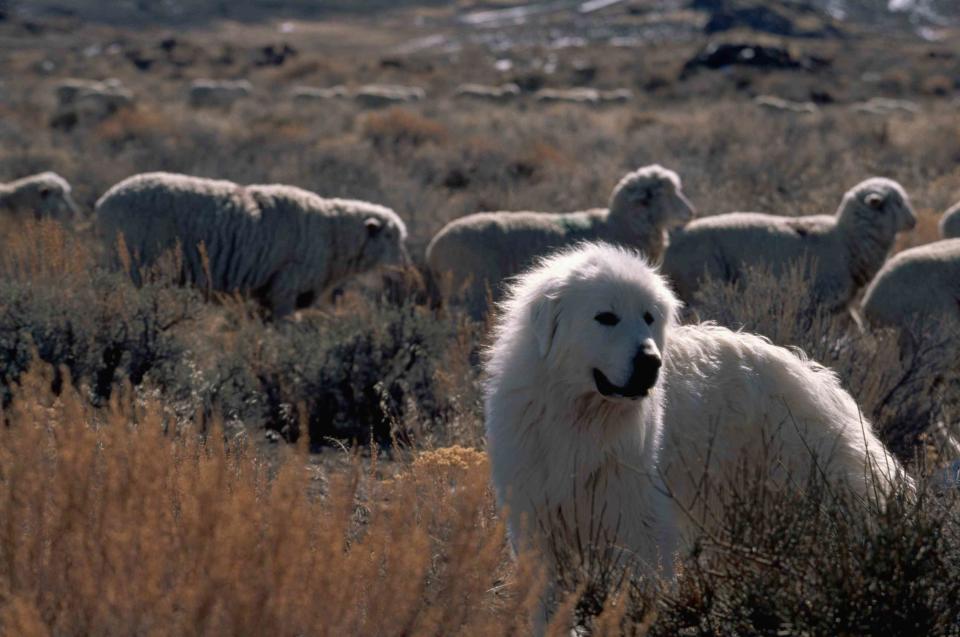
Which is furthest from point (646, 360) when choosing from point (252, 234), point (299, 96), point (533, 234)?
point (299, 96)

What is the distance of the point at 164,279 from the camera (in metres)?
7.88

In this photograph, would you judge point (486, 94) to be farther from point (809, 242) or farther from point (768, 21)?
point (768, 21)

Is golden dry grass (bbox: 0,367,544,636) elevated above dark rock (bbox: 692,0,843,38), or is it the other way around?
golden dry grass (bbox: 0,367,544,636)

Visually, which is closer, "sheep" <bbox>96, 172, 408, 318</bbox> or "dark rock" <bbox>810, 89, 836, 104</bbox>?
"sheep" <bbox>96, 172, 408, 318</bbox>

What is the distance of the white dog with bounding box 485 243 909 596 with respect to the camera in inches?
164

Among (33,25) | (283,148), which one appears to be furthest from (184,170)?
(33,25)

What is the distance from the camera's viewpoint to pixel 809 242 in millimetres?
10562

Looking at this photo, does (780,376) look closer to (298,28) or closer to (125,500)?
(125,500)

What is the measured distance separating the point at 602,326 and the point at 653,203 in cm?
716

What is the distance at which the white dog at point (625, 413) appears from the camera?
4.17 meters

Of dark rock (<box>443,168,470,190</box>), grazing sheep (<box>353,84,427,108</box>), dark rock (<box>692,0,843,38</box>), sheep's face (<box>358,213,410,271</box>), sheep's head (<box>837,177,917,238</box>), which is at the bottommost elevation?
dark rock (<box>692,0,843,38</box>)

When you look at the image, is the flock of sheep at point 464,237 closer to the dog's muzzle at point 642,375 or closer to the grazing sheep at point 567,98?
the dog's muzzle at point 642,375

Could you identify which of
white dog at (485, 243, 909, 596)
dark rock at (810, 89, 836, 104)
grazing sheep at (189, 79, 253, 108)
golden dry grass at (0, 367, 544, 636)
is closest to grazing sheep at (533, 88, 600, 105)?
dark rock at (810, 89, 836, 104)

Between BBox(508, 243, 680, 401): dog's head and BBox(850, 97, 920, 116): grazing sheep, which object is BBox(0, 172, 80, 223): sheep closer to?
BBox(508, 243, 680, 401): dog's head
